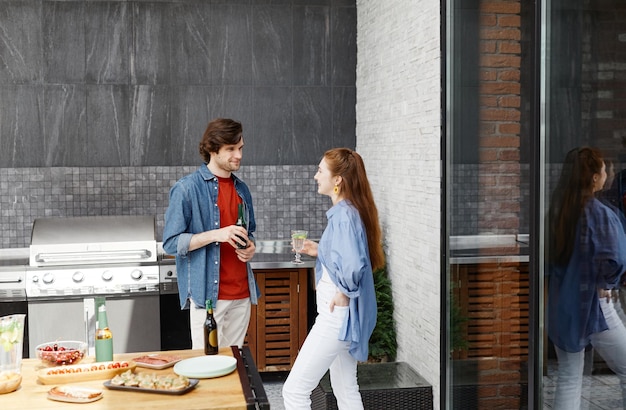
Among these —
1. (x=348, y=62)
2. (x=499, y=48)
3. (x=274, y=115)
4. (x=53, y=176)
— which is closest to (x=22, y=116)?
(x=53, y=176)

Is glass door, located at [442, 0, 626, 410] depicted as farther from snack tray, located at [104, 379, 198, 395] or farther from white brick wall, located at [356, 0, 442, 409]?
snack tray, located at [104, 379, 198, 395]

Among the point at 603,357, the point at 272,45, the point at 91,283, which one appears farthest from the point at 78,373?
the point at 272,45

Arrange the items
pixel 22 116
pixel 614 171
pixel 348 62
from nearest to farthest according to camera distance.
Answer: pixel 614 171 < pixel 22 116 < pixel 348 62

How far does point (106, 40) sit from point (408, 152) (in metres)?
2.54

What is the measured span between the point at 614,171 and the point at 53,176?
4468 mm

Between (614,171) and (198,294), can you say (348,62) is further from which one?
(614,171)

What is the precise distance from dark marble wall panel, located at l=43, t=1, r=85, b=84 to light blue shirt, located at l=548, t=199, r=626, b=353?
13.6ft

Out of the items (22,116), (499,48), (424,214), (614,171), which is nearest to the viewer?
(614,171)

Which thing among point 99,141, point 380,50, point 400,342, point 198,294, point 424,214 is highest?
point 380,50

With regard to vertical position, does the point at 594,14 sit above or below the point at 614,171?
above

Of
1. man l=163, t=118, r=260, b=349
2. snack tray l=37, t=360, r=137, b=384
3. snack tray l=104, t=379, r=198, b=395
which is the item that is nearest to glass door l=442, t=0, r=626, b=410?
man l=163, t=118, r=260, b=349

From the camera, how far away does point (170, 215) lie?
4.10m

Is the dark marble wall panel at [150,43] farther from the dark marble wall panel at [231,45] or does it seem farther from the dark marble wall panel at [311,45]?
the dark marble wall panel at [311,45]

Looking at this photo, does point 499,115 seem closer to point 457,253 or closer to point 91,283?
point 457,253
